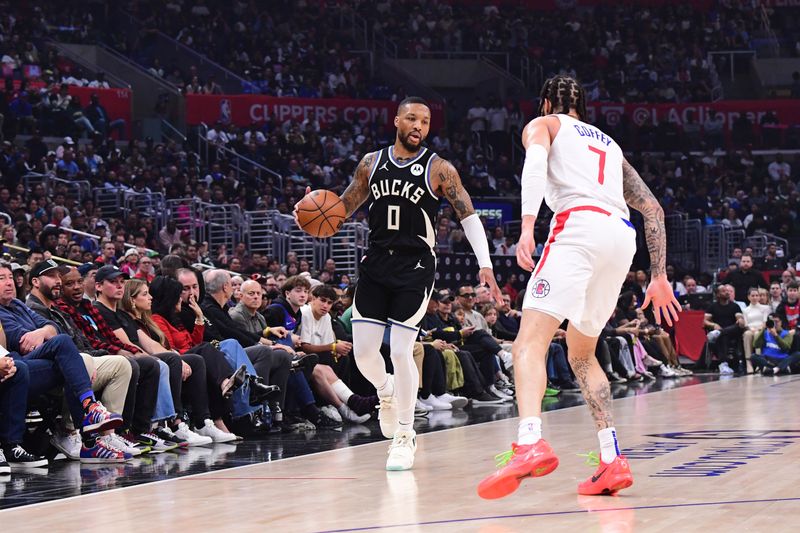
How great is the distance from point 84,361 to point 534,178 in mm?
3549

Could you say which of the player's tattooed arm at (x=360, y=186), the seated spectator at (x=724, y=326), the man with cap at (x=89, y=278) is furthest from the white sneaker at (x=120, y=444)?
the seated spectator at (x=724, y=326)

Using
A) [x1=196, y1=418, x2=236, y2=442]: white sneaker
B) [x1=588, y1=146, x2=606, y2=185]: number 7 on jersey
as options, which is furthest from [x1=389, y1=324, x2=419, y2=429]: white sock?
[x1=196, y1=418, x2=236, y2=442]: white sneaker

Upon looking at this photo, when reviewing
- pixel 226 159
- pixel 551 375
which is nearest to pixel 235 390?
pixel 551 375

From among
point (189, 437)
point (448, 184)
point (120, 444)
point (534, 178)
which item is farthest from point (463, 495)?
point (189, 437)

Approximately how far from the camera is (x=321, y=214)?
7094mm

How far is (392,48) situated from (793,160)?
35.9 feet

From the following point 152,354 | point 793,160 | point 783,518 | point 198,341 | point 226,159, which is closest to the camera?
point 783,518

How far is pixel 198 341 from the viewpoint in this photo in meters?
9.18

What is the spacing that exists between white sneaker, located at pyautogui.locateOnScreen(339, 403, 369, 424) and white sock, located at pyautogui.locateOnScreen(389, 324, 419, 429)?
313 centimetres

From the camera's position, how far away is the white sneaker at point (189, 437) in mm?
8305

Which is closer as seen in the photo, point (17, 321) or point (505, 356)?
point (17, 321)

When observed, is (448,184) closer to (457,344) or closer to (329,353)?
(329,353)

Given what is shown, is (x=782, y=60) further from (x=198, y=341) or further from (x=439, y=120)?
(x=198, y=341)

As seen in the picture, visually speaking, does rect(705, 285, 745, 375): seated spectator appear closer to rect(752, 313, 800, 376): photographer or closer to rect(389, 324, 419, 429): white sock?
rect(752, 313, 800, 376): photographer
